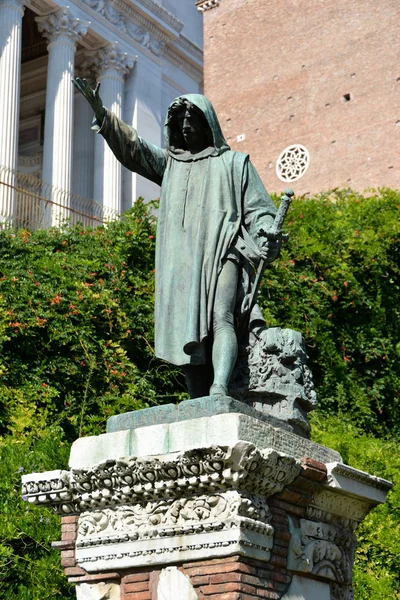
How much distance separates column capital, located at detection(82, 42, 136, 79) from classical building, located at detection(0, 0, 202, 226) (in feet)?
0.08

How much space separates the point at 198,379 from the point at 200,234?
81cm

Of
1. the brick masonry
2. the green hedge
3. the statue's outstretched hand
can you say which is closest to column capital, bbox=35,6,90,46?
the green hedge

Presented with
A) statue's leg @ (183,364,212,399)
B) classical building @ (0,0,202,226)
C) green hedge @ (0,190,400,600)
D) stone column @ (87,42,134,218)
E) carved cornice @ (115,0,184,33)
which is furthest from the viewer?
carved cornice @ (115,0,184,33)

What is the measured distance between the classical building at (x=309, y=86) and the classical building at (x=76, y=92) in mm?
1287

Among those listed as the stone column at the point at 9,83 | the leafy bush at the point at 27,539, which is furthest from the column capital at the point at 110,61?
the leafy bush at the point at 27,539

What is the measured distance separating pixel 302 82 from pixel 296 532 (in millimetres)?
26416

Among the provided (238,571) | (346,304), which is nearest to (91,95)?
(238,571)

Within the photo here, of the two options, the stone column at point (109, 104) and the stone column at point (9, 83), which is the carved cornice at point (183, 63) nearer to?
the stone column at point (109, 104)

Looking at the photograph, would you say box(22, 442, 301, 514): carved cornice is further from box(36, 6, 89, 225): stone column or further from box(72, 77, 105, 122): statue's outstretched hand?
box(36, 6, 89, 225): stone column

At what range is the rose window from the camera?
30.4 meters

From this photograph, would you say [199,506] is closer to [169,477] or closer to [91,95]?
[169,477]

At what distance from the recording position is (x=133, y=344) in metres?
13.3

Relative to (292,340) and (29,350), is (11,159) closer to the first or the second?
(29,350)

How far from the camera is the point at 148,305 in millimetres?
13758
